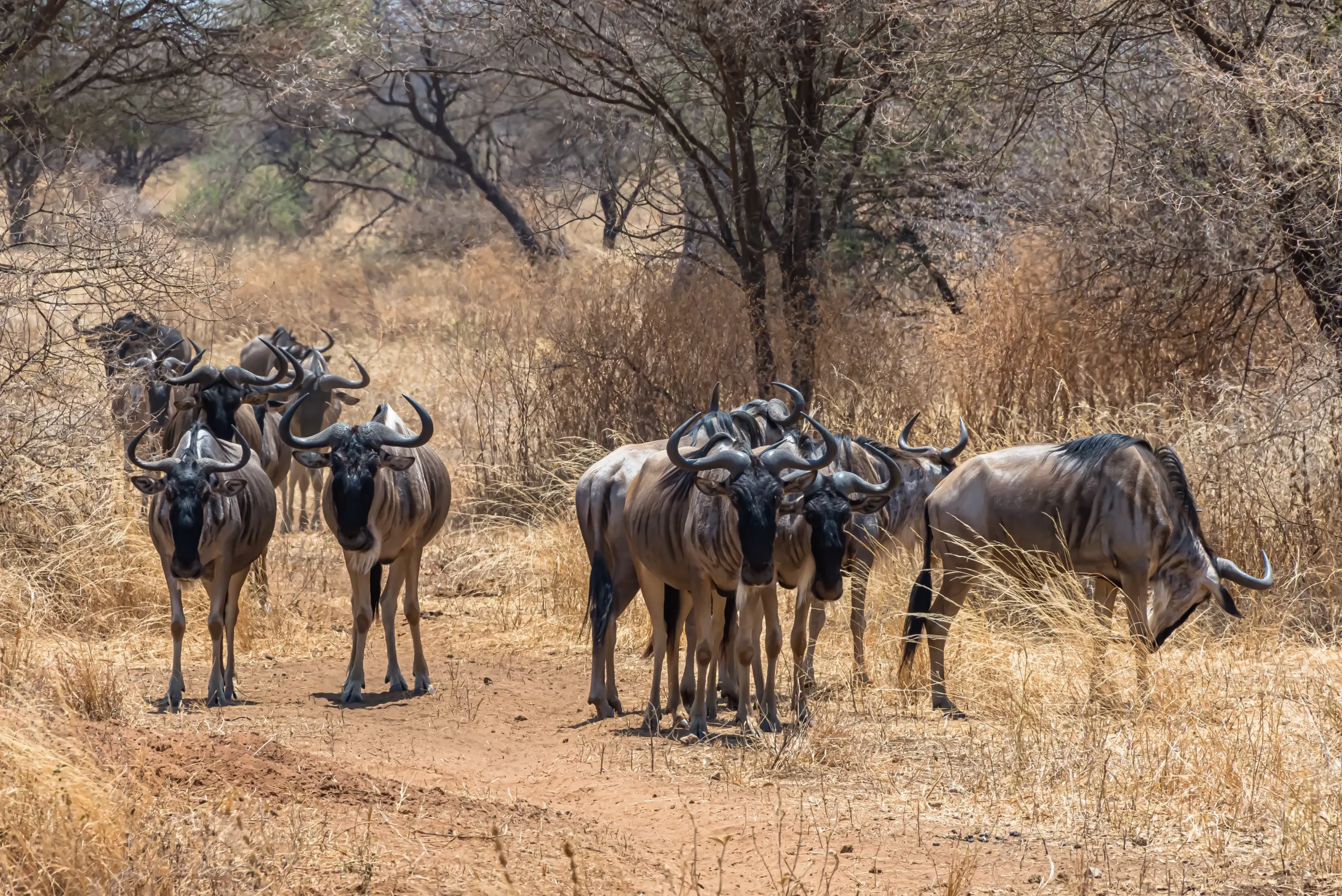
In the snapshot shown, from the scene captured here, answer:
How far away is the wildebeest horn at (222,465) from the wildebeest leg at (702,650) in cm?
269

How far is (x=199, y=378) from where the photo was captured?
9.84m

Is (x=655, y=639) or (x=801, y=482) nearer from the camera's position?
(x=801, y=482)

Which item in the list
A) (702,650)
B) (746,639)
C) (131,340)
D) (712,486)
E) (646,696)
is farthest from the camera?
(131,340)

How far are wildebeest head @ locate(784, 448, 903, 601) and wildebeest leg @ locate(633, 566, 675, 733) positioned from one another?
3.16 ft

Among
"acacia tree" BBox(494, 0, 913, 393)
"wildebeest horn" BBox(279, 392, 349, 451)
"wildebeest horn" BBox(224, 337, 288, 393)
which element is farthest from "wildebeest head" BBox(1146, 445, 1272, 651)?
"acacia tree" BBox(494, 0, 913, 393)

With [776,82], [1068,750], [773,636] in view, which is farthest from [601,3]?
[1068,750]

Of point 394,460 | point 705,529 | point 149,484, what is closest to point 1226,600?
point 705,529

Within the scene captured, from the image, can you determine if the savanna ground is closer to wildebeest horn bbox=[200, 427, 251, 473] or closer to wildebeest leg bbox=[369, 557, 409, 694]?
wildebeest leg bbox=[369, 557, 409, 694]

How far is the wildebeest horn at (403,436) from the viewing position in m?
8.40

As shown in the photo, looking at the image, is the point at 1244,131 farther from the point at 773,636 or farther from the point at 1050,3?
the point at 773,636

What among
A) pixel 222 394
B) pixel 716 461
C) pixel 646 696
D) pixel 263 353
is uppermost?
pixel 263 353

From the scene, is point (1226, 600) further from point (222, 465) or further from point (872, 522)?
point (222, 465)

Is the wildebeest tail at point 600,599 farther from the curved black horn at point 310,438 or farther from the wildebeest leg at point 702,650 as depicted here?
the curved black horn at point 310,438

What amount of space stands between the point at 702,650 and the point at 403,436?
2459mm
